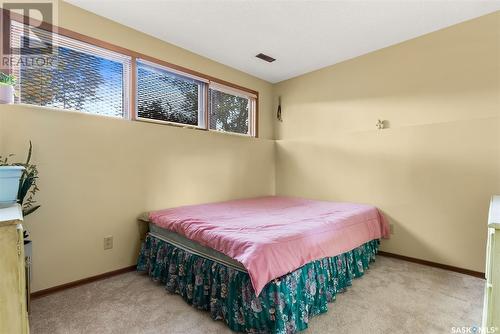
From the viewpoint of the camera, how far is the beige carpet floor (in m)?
1.63

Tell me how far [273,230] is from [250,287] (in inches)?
17.1

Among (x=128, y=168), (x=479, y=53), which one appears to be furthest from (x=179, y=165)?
(x=479, y=53)

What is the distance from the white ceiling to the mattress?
2007 millimetres

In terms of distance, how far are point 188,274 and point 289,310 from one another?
83 cm

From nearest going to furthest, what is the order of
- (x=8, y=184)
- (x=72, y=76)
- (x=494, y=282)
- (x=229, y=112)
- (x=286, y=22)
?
(x=494, y=282)
(x=8, y=184)
(x=72, y=76)
(x=286, y=22)
(x=229, y=112)

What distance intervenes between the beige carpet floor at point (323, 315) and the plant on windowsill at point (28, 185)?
1.98ft

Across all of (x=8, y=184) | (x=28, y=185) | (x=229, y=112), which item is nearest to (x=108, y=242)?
(x=28, y=185)

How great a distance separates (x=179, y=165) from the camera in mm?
2930

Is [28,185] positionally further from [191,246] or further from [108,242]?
[191,246]

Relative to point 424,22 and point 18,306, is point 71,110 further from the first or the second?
point 424,22

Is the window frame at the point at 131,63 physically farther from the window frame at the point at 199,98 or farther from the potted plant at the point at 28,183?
the potted plant at the point at 28,183

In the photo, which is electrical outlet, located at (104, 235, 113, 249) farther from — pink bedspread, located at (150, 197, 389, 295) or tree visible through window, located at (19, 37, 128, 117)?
tree visible through window, located at (19, 37, 128, 117)

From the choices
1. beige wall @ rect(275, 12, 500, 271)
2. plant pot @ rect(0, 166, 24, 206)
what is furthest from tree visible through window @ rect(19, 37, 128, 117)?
beige wall @ rect(275, 12, 500, 271)

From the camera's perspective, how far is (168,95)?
3.02 meters
